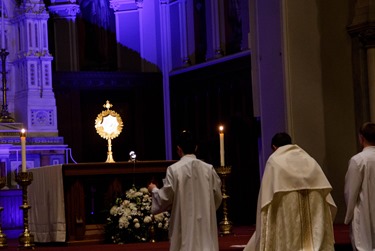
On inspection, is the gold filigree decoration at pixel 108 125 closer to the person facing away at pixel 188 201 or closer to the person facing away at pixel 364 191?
the person facing away at pixel 188 201

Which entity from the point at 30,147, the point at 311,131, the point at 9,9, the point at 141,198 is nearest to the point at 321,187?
the point at 141,198

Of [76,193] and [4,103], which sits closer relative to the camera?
[76,193]

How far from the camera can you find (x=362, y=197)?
8.41 meters

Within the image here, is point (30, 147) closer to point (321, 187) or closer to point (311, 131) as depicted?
point (311, 131)

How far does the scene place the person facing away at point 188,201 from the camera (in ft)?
25.4

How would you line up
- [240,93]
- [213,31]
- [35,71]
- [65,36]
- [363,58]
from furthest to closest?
[65,36], [213,31], [240,93], [35,71], [363,58]

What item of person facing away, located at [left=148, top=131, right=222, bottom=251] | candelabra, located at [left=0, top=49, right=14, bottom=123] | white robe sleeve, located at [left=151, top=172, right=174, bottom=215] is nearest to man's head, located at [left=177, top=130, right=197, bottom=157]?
person facing away, located at [left=148, top=131, right=222, bottom=251]

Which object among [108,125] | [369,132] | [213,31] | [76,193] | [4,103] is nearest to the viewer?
[369,132]

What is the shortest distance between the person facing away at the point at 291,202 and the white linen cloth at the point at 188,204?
1.56ft

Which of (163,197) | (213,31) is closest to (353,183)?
(163,197)

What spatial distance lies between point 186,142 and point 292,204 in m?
1.05

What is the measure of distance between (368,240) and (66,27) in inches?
380

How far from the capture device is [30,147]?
14.8m

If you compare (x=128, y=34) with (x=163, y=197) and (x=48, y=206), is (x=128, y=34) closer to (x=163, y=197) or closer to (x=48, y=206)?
(x=48, y=206)
